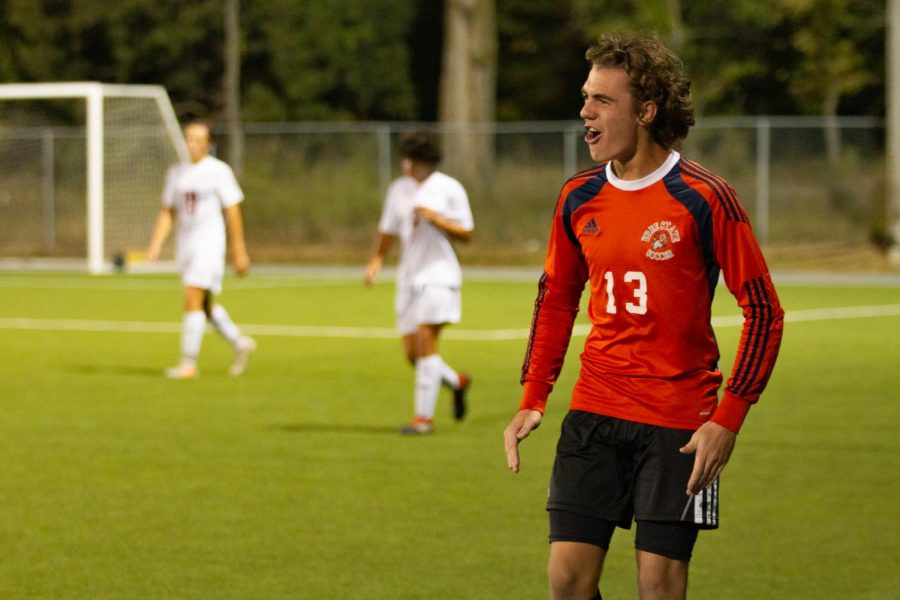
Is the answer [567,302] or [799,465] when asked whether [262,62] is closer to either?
[799,465]

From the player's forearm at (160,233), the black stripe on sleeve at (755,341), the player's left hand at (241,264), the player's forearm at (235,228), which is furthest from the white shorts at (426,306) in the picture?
the black stripe on sleeve at (755,341)

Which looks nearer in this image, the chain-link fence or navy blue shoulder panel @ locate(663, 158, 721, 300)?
navy blue shoulder panel @ locate(663, 158, 721, 300)

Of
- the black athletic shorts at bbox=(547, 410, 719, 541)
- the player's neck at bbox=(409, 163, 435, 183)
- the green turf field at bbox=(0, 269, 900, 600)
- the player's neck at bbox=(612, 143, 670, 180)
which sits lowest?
the green turf field at bbox=(0, 269, 900, 600)

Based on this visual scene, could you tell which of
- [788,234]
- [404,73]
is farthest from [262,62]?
[788,234]

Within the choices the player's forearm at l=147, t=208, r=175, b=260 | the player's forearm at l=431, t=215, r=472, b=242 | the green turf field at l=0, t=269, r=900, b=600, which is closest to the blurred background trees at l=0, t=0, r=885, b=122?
the green turf field at l=0, t=269, r=900, b=600

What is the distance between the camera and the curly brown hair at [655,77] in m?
4.61

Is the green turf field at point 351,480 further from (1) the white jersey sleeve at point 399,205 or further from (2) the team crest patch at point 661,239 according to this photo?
(2) the team crest patch at point 661,239

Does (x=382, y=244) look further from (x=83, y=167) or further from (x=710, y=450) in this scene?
(x=83, y=167)

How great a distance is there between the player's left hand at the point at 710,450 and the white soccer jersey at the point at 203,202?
33.4 ft

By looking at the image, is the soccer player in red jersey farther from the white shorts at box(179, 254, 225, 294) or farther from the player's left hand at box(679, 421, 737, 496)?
the white shorts at box(179, 254, 225, 294)

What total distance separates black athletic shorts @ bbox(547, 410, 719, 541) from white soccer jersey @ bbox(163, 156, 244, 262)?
32.3 ft

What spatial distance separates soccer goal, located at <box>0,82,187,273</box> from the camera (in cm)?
2451

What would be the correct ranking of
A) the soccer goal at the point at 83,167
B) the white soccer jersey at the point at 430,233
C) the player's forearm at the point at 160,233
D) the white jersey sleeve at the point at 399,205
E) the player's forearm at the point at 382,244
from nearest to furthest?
1. the white soccer jersey at the point at 430,233
2. the white jersey sleeve at the point at 399,205
3. the player's forearm at the point at 382,244
4. the player's forearm at the point at 160,233
5. the soccer goal at the point at 83,167

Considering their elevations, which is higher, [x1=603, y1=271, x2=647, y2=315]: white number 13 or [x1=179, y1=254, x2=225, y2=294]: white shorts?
[x1=603, y1=271, x2=647, y2=315]: white number 13
